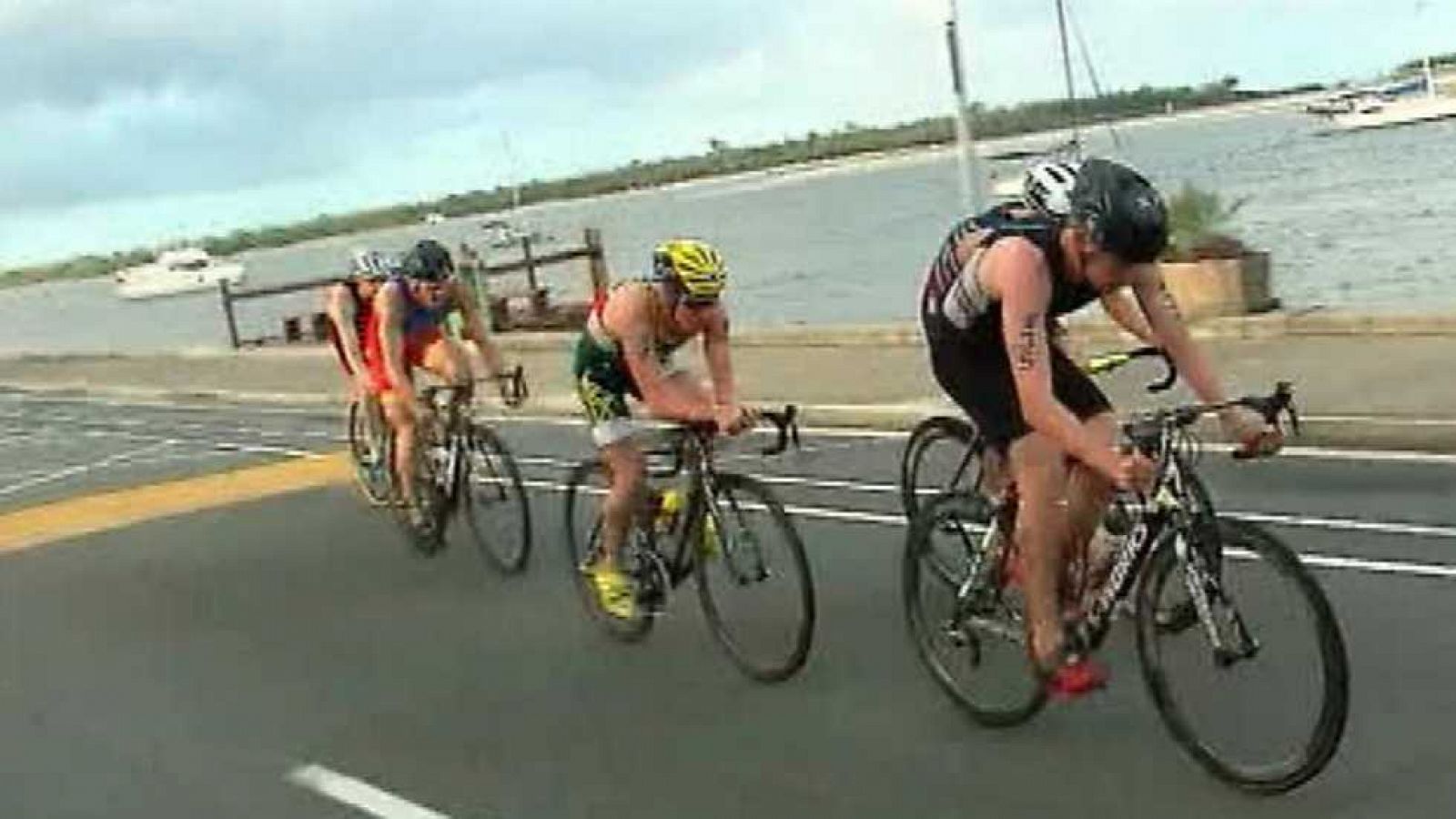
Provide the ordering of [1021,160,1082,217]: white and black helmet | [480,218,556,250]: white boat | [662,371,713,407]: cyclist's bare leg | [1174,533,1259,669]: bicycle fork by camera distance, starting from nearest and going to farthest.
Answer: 1. [1174,533,1259,669]: bicycle fork
2. [1021,160,1082,217]: white and black helmet
3. [662,371,713,407]: cyclist's bare leg
4. [480,218,556,250]: white boat

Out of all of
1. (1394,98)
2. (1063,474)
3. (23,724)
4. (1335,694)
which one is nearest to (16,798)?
(23,724)

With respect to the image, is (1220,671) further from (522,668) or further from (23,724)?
(23,724)

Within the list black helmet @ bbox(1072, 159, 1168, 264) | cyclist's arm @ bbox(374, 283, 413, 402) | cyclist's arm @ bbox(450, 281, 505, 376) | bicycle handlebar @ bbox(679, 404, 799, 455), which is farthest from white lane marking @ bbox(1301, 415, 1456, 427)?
black helmet @ bbox(1072, 159, 1168, 264)

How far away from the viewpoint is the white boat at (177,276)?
5851 inches

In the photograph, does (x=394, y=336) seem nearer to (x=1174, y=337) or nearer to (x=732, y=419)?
(x=732, y=419)

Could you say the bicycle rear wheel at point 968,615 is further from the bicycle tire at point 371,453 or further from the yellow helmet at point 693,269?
Result: the bicycle tire at point 371,453

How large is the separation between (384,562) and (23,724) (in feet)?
11.7

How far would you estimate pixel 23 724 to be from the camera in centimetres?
944

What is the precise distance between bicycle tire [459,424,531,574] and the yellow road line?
16.0ft

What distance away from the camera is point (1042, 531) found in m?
7.04

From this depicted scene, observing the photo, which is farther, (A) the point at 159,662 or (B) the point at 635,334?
(A) the point at 159,662

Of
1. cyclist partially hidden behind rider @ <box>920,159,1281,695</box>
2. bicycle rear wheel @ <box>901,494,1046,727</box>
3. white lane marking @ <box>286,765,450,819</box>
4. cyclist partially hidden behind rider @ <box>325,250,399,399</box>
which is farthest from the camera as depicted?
cyclist partially hidden behind rider @ <box>325,250,399,399</box>

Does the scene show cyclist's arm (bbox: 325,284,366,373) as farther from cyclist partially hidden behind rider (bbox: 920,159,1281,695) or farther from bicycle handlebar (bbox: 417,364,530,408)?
cyclist partially hidden behind rider (bbox: 920,159,1281,695)

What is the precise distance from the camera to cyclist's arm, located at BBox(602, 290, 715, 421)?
28.4ft
